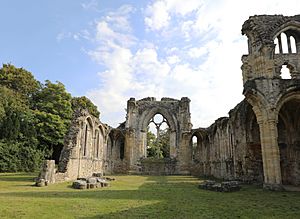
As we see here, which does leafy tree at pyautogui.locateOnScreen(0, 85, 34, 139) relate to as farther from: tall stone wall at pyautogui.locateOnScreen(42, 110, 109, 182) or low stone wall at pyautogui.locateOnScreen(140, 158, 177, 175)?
low stone wall at pyautogui.locateOnScreen(140, 158, 177, 175)

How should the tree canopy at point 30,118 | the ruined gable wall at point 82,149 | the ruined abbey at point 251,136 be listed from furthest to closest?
1. the tree canopy at point 30,118
2. the ruined gable wall at point 82,149
3. the ruined abbey at point 251,136

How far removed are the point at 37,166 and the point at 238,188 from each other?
2196 cm

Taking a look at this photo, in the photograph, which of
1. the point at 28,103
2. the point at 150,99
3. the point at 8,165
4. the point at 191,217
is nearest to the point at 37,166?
the point at 8,165

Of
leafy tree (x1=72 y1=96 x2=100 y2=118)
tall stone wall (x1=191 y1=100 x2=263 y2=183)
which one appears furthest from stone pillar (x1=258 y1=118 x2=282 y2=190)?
leafy tree (x1=72 y1=96 x2=100 y2=118)

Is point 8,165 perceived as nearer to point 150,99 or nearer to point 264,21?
point 150,99

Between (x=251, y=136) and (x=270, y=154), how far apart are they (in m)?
3.51

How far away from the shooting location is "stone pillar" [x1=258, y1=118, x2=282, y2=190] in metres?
12.6

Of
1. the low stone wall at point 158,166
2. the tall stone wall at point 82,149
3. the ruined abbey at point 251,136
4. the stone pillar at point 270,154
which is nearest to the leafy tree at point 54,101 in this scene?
the ruined abbey at point 251,136

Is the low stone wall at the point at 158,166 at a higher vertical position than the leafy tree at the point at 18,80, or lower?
lower

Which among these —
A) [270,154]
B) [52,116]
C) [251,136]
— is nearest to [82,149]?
[52,116]

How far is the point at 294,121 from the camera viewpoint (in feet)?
Answer: 51.7

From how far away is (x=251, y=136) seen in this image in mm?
16344

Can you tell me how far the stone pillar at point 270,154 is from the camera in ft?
41.3

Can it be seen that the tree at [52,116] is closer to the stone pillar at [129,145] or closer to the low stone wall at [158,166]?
the stone pillar at [129,145]
